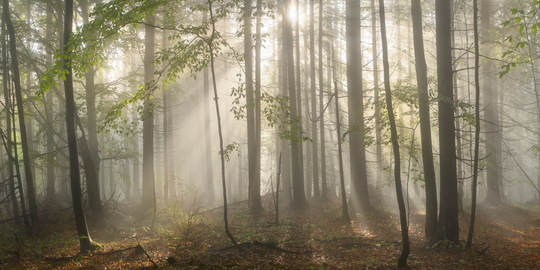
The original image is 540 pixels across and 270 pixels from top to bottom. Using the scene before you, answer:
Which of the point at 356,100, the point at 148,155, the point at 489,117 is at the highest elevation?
the point at 356,100

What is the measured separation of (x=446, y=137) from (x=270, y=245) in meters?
5.54

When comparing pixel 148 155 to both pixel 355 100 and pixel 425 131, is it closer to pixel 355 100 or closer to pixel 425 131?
pixel 355 100

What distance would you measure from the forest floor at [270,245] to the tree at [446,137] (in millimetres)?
515

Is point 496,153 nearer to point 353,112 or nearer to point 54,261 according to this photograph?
point 353,112

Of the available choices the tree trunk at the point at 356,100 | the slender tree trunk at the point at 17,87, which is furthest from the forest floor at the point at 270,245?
the tree trunk at the point at 356,100

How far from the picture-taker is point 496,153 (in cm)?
1577

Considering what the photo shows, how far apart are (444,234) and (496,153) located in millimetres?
11347

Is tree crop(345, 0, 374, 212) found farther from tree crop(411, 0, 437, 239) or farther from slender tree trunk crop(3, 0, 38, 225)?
slender tree trunk crop(3, 0, 38, 225)

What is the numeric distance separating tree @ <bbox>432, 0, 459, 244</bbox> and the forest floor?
515mm

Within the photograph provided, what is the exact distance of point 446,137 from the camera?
759 centimetres

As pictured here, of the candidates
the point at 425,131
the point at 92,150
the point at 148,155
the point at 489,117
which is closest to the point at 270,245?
the point at 425,131

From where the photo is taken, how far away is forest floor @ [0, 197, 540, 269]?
265 inches

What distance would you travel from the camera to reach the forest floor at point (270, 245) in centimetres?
674

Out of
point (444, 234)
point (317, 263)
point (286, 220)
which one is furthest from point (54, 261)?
point (444, 234)
